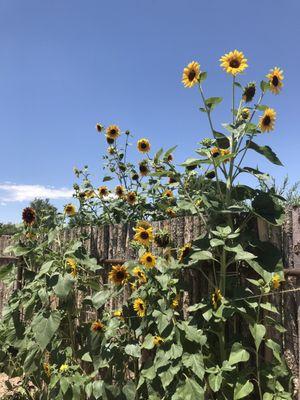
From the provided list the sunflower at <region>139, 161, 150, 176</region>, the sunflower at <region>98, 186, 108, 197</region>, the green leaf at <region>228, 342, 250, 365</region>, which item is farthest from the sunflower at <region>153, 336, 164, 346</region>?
the sunflower at <region>98, 186, 108, 197</region>

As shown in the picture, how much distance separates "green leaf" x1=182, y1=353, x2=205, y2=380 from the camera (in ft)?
8.11

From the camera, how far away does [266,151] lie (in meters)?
2.57

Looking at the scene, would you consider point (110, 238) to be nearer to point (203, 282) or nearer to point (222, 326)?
point (203, 282)

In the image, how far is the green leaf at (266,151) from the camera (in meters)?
2.53

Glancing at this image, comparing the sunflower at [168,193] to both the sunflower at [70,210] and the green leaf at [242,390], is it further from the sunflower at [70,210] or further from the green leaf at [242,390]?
the green leaf at [242,390]

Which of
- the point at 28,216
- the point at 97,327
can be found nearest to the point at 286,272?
the point at 97,327

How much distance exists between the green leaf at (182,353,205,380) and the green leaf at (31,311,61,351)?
959 mm

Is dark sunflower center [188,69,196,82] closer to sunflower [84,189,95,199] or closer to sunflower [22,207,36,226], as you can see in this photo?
sunflower [22,207,36,226]

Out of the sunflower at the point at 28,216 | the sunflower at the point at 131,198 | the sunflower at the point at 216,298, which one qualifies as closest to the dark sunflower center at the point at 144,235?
the sunflower at the point at 216,298

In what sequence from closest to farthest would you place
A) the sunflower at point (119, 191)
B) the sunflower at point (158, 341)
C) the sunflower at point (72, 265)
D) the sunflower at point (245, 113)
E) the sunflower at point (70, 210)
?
1. the sunflower at point (245, 113)
2. the sunflower at point (158, 341)
3. the sunflower at point (72, 265)
4. the sunflower at point (70, 210)
5. the sunflower at point (119, 191)

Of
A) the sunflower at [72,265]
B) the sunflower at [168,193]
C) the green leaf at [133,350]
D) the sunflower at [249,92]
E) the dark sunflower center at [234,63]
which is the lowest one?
the green leaf at [133,350]

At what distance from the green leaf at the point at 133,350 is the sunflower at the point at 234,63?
5.62 ft

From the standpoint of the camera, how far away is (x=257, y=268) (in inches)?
95.9

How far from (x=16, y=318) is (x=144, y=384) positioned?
1228 mm
